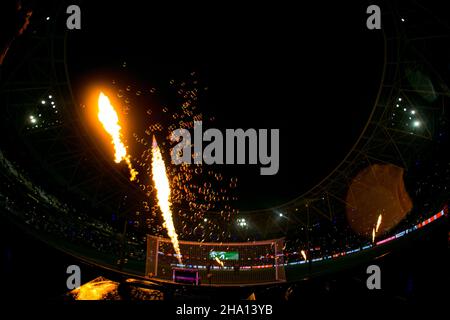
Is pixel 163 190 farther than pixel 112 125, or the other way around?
pixel 163 190

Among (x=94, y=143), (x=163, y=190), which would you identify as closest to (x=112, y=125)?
(x=94, y=143)

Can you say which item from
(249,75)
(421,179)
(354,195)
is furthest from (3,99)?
(421,179)

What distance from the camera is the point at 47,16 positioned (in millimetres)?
16547

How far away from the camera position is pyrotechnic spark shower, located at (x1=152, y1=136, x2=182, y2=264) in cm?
2521

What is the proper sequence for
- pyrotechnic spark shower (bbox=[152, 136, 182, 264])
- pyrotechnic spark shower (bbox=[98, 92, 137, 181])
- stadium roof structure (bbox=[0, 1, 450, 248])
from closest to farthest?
stadium roof structure (bbox=[0, 1, 450, 248])
pyrotechnic spark shower (bbox=[98, 92, 137, 181])
pyrotechnic spark shower (bbox=[152, 136, 182, 264])

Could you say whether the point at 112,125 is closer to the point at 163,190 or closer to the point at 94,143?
the point at 94,143

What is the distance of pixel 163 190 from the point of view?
31.0 metres

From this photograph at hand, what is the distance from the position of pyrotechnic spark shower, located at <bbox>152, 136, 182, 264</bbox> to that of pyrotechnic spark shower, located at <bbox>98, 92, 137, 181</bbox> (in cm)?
221

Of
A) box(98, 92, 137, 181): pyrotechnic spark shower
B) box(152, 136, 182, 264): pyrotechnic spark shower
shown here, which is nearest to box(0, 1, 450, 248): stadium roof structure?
box(98, 92, 137, 181): pyrotechnic spark shower

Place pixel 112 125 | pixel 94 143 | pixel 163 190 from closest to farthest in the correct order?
pixel 112 125
pixel 94 143
pixel 163 190

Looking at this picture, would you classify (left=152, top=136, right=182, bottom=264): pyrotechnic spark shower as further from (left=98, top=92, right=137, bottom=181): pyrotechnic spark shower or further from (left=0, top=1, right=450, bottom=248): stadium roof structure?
(left=98, top=92, right=137, bottom=181): pyrotechnic spark shower

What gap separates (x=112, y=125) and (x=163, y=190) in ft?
34.5

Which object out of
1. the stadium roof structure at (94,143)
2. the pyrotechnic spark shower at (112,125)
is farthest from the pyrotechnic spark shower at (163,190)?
the pyrotechnic spark shower at (112,125)

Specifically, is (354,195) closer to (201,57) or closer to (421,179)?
(421,179)
